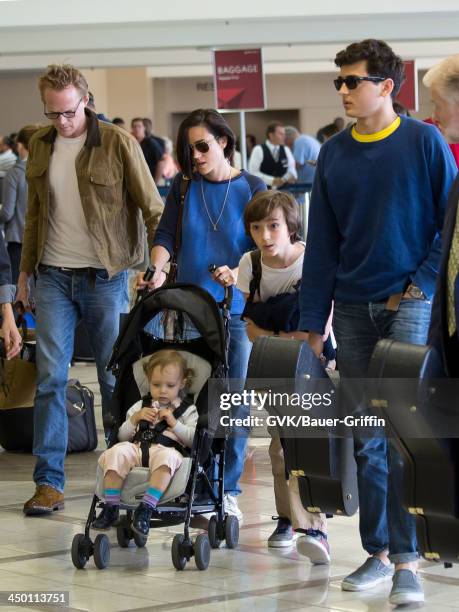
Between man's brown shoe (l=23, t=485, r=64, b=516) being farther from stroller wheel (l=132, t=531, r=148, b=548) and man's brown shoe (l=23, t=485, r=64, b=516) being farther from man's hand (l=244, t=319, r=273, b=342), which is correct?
man's hand (l=244, t=319, r=273, b=342)

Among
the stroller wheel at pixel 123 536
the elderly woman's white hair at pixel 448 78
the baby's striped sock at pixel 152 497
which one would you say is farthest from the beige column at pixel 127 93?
the elderly woman's white hair at pixel 448 78

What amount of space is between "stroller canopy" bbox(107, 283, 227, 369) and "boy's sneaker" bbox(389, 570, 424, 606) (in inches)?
48.1

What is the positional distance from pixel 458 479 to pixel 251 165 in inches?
636

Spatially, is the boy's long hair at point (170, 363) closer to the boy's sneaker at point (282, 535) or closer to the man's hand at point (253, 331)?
the man's hand at point (253, 331)

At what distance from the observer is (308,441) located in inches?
162

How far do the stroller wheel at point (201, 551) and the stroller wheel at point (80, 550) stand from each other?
0.38 m

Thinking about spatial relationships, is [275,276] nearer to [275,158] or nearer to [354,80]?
[354,80]

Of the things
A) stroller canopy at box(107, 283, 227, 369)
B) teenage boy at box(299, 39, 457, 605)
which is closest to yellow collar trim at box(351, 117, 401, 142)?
teenage boy at box(299, 39, 457, 605)

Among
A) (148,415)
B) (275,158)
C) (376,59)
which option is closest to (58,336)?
(148,415)

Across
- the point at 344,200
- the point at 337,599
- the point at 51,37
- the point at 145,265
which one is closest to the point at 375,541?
the point at 337,599

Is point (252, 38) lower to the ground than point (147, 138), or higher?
higher

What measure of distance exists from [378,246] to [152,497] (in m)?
1.24

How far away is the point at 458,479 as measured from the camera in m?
3.50

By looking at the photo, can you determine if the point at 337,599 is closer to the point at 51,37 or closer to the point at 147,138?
the point at 147,138
